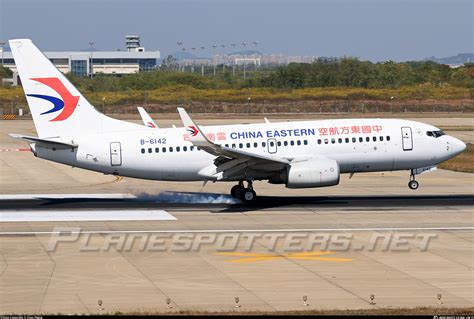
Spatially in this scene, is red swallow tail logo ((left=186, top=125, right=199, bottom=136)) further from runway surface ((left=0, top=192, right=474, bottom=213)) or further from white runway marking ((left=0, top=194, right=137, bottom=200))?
white runway marking ((left=0, top=194, right=137, bottom=200))

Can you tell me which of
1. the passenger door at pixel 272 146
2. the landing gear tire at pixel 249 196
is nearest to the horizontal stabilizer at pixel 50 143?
the landing gear tire at pixel 249 196

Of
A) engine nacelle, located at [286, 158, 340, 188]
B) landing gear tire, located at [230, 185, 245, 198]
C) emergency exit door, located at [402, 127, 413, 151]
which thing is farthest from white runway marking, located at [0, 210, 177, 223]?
emergency exit door, located at [402, 127, 413, 151]

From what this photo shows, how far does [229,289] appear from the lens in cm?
2808

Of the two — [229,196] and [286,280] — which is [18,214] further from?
[286,280]

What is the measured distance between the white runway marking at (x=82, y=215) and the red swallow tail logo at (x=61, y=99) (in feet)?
14.9

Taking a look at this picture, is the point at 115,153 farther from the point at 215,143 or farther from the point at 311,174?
the point at 311,174

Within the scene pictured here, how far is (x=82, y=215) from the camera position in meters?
→ 42.5

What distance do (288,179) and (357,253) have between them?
10.5m

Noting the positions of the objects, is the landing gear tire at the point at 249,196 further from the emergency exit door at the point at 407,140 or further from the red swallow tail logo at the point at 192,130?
Answer: the emergency exit door at the point at 407,140

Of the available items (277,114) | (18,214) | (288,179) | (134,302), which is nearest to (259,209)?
(288,179)

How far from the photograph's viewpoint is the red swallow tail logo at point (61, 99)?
44250 mm

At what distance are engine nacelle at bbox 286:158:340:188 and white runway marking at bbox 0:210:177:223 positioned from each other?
5862 millimetres

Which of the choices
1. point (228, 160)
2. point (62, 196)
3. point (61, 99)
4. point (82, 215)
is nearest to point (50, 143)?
point (61, 99)

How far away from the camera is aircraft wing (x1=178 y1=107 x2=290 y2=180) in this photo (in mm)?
41562
